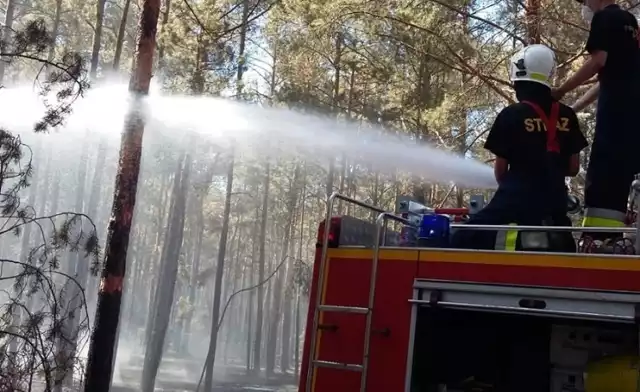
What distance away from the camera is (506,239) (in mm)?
3381

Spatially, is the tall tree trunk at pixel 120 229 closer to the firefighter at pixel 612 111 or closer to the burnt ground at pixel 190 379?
the firefighter at pixel 612 111

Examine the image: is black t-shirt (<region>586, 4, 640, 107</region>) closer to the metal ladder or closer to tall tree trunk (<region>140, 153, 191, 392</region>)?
the metal ladder

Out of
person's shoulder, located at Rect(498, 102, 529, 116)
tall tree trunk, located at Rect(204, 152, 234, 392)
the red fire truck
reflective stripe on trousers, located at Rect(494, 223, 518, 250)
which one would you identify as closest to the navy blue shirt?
person's shoulder, located at Rect(498, 102, 529, 116)

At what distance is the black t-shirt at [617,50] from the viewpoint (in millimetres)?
3900

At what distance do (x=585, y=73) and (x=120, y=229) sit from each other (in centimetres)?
702

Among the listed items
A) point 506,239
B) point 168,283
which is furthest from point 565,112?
point 168,283

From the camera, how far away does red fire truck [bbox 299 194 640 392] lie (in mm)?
2883

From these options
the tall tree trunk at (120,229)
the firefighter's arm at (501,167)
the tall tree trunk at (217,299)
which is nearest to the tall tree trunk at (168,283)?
the tall tree trunk at (217,299)

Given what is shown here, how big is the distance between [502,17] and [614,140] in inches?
343

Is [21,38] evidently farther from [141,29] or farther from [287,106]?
[287,106]

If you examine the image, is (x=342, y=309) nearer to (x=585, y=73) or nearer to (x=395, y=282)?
(x=395, y=282)

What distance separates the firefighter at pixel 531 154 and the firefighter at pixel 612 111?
0.43 feet

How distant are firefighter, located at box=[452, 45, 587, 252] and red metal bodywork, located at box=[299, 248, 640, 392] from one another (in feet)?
1.43

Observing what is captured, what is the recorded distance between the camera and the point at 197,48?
848 inches
